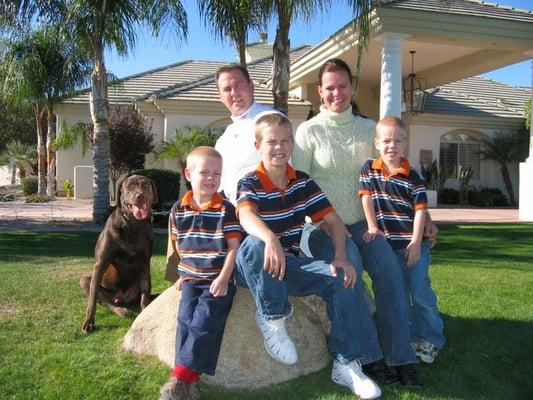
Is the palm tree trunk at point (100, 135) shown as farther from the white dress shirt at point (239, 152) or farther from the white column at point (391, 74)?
the white dress shirt at point (239, 152)

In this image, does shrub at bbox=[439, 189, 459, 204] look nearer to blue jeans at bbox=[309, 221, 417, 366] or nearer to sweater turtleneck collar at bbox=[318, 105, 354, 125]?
sweater turtleneck collar at bbox=[318, 105, 354, 125]

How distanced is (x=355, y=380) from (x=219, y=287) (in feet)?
3.18

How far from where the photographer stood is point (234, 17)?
9.60 metres

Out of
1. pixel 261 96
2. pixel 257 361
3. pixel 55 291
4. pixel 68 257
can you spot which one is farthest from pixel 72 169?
pixel 257 361

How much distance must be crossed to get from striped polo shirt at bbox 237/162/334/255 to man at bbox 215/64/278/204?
302 millimetres

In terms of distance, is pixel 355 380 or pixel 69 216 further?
pixel 69 216

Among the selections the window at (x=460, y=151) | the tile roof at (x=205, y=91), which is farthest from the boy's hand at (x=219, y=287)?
the window at (x=460, y=151)

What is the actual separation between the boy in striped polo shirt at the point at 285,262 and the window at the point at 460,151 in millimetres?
18239

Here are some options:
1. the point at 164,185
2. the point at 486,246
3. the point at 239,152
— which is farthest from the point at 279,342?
the point at 164,185

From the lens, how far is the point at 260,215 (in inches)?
129

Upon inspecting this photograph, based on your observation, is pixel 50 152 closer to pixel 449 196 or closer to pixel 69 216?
pixel 69 216

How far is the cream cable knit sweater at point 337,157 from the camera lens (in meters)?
3.73

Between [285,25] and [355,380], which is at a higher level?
[285,25]

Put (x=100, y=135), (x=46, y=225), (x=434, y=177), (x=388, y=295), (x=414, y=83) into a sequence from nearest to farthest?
(x=388, y=295)
(x=100, y=135)
(x=46, y=225)
(x=414, y=83)
(x=434, y=177)
